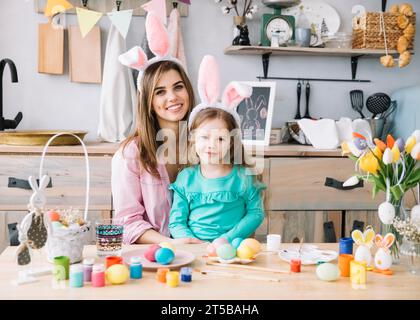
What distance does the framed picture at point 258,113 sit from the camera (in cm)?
283

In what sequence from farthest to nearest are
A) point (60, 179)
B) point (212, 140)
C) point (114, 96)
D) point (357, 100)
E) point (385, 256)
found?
point (357, 100), point (114, 96), point (60, 179), point (212, 140), point (385, 256)

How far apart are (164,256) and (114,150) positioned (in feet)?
4.56

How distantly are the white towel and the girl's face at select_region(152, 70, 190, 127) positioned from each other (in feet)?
3.31

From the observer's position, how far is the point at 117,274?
1.09m

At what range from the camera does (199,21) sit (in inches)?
119

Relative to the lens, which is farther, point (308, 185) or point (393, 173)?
point (308, 185)

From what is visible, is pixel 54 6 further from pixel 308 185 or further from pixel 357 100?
pixel 357 100

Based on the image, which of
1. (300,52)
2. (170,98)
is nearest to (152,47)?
(170,98)

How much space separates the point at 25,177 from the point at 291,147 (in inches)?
53.3

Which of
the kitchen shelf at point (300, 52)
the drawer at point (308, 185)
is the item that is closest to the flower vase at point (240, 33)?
the kitchen shelf at point (300, 52)

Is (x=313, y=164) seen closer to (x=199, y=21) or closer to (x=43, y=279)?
(x=199, y=21)

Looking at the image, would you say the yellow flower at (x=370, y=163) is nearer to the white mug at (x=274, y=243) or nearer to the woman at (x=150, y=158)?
the white mug at (x=274, y=243)

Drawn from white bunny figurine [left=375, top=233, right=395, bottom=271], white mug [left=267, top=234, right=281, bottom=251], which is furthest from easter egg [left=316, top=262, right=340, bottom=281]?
white mug [left=267, top=234, right=281, bottom=251]
